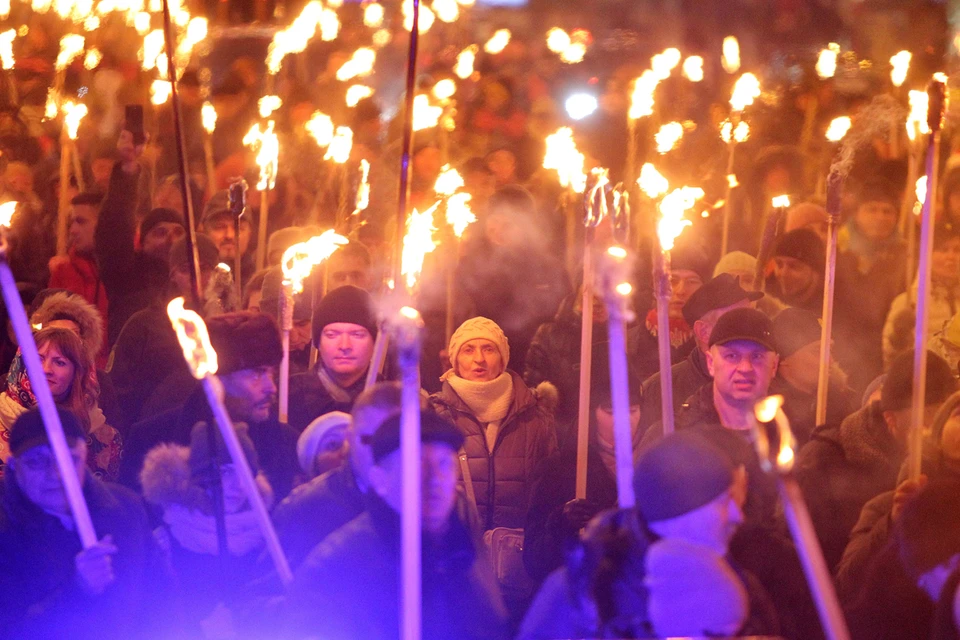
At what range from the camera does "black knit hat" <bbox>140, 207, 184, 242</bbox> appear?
5.67m

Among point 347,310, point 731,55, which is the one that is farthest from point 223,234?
point 731,55

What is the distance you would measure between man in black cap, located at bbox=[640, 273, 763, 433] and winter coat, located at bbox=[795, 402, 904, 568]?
31.3 inches

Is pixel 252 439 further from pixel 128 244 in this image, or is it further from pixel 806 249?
pixel 806 249

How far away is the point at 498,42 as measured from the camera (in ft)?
38.8

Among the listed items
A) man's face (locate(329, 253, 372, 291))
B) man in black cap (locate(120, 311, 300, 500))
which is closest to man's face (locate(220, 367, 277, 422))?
man in black cap (locate(120, 311, 300, 500))

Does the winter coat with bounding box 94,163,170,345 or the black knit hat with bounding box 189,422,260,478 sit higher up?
the winter coat with bounding box 94,163,170,345

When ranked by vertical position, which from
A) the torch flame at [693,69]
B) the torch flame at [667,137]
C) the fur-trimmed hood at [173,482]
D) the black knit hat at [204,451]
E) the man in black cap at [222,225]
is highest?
the torch flame at [693,69]

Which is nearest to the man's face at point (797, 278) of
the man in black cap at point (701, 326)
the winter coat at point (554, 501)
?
the man in black cap at point (701, 326)

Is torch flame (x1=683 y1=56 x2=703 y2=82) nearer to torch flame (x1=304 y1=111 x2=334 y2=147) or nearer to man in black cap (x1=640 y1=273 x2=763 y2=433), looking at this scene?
torch flame (x1=304 y1=111 x2=334 y2=147)

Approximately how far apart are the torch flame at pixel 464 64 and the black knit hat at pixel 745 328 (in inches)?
210

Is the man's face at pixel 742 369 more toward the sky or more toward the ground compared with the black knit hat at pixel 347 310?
more toward the ground

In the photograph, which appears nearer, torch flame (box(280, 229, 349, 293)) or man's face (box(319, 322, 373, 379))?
man's face (box(319, 322, 373, 379))

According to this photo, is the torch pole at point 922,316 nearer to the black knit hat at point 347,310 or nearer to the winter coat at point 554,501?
the winter coat at point 554,501

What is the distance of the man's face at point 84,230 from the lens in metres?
5.74
